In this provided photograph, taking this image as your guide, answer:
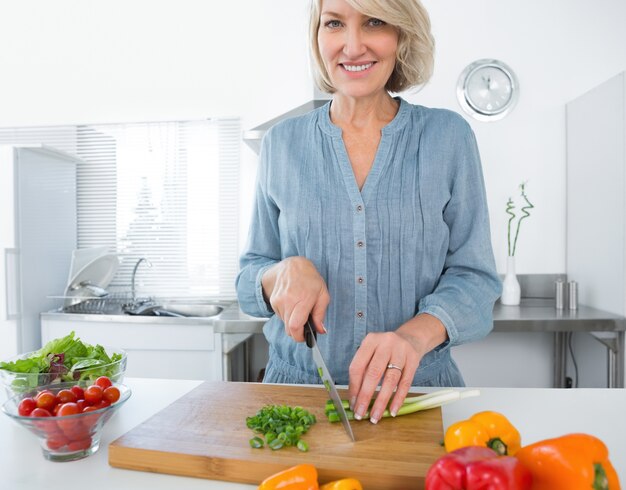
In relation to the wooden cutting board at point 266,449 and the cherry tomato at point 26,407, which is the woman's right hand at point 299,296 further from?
the cherry tomato at point 26,407

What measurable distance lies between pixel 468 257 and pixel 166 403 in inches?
27.7

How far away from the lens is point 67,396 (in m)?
0.76

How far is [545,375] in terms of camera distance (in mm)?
2809

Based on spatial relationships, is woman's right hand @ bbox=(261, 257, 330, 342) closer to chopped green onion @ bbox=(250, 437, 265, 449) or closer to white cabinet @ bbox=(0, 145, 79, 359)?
chopped green onion @ bbox=(250, 437, 265, 449)

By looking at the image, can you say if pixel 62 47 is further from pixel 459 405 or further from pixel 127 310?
pixel 459 405

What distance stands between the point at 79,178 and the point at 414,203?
271 cm

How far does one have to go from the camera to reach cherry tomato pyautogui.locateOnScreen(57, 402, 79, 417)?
2.33ft

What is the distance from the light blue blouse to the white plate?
201 centimetres

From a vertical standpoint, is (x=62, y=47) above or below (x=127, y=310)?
above

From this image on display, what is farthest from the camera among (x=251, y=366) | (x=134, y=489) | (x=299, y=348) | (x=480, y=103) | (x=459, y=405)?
(x=251, y=366)

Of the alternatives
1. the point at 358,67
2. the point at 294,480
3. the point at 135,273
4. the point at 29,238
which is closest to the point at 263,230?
the point at 358,67

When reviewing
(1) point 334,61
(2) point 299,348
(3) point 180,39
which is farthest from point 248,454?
(3) point 180,39

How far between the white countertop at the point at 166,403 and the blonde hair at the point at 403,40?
72 centimetres

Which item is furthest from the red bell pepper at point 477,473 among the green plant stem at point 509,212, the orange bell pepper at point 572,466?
the green plant stem at point 509,212
